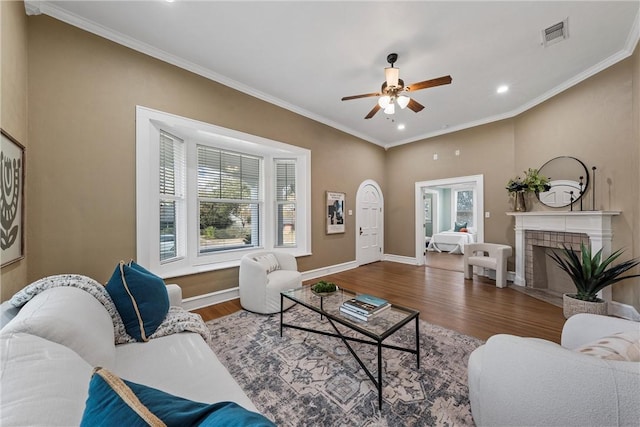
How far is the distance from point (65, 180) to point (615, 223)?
6.19 m

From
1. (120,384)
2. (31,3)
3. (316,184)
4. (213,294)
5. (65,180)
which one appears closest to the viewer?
(120,384)

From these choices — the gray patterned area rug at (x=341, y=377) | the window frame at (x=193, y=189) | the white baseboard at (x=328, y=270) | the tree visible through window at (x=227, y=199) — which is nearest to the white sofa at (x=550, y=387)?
the gray patterned area rug at (x=341, y=377)

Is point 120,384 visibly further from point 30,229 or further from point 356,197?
point 356,197

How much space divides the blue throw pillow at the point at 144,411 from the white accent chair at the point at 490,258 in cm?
475

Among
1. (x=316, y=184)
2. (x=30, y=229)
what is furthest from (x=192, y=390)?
(x=316, y=184)

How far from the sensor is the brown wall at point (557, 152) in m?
2.80

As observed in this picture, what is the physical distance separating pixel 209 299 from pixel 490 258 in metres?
4.67

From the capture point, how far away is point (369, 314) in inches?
72.0

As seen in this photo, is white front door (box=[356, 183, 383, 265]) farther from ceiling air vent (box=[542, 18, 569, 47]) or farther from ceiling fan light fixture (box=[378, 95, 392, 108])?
ceiling air vent (box=[542, 18, 569, 47])

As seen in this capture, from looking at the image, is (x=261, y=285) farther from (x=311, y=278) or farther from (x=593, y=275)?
(x=593, y=275)

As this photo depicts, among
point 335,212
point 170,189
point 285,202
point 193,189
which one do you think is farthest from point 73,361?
point 335,212

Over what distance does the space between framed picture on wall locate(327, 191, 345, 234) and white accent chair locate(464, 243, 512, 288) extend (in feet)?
8.12

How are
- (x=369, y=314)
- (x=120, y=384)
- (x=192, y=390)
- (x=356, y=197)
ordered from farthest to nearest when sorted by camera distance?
(x=356, y=197) < (x=369, y=314) < (x=192, y=390) < (x=120, y=384)

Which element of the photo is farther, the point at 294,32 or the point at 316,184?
the point at 316,184
